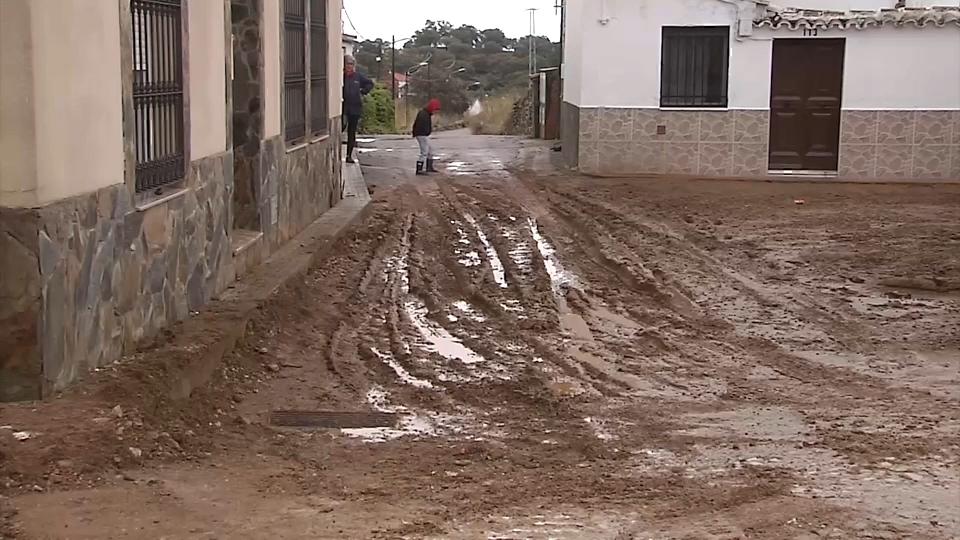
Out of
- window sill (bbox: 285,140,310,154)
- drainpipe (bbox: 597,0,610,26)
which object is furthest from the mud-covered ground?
drainpipe (bbox: 597,0,610,26)

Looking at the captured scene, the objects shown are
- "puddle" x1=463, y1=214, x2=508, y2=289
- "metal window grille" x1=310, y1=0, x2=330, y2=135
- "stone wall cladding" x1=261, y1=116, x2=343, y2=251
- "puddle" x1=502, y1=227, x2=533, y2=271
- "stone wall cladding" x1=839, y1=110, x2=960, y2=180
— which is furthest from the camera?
"stone wall cladding" x1=839, y1=110, x2=960, y2=180

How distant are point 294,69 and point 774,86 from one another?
9.49m

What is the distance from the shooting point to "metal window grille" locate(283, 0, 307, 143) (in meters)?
11.4

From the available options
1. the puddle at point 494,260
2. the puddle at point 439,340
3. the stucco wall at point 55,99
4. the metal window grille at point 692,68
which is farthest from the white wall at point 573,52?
the stucco wall at point 55,99

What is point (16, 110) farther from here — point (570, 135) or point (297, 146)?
point (570, 135)

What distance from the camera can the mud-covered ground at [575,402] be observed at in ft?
15.5

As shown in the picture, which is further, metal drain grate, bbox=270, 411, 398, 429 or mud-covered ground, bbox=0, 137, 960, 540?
metal drain grate, bbox=270, 411, 398, 429

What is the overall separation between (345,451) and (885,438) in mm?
2676

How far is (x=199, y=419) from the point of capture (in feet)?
19.8

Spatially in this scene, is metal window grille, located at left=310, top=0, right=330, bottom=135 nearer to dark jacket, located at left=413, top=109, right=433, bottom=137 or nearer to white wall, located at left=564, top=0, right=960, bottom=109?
dark jacket, located at left=413, top=109, right=433, bottom=137

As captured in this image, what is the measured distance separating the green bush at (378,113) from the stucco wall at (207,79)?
2540 centimetres

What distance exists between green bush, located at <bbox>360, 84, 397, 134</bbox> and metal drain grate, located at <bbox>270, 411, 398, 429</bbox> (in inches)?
1104

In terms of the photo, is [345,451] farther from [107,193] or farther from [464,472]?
[107,193]

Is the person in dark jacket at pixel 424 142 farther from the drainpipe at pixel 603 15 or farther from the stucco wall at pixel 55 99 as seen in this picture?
the stucco wall at pixel 55 99
